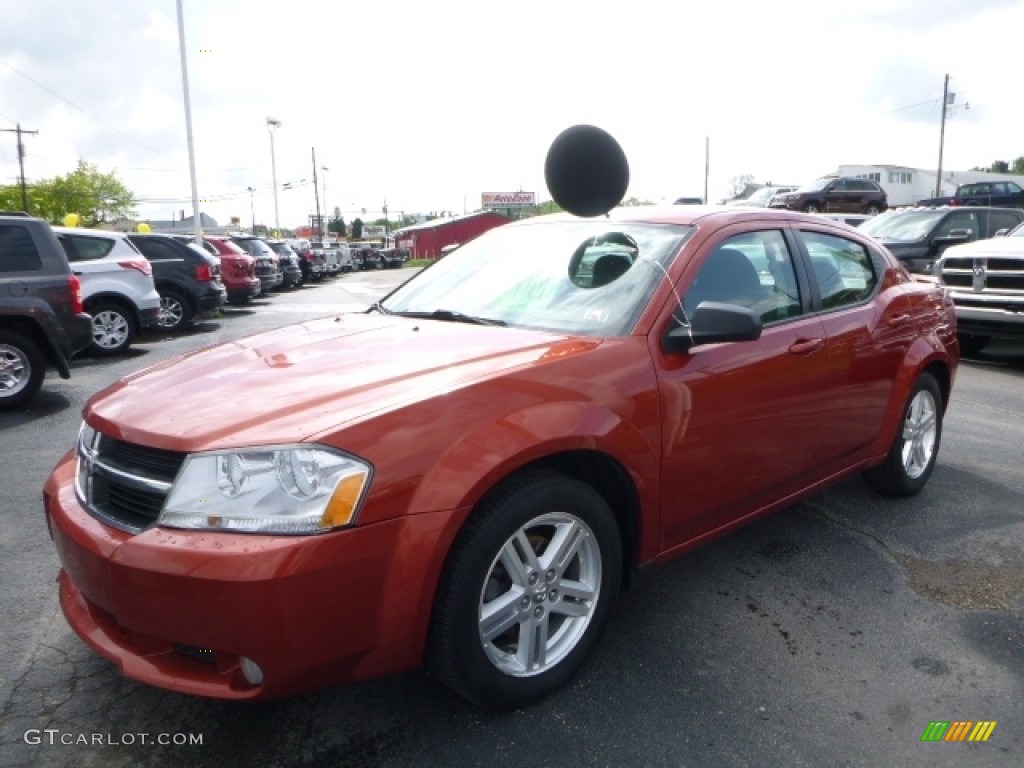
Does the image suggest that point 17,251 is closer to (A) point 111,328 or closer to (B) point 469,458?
(A) point 111,328

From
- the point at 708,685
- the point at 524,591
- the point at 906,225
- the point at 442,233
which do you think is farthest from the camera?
the point at 442,233

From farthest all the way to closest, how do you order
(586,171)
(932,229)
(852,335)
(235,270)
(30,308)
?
1. (235,270)
2. (932,229)
3. (30,308)
4. (586,171)
5. (852,335)

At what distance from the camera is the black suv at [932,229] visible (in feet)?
43.9

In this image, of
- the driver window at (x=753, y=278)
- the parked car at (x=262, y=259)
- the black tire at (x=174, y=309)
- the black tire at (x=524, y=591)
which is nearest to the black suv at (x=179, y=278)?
the black tire at (x=174, y=309)

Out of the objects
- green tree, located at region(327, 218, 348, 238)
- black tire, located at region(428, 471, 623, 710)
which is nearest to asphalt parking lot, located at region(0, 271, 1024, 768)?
black tire, located at region(428, 471, 623, 710)

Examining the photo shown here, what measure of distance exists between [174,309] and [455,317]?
11569mm

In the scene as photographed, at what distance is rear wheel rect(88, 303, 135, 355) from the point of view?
1096 centimetres

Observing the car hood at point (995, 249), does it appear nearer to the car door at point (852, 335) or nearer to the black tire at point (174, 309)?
the car door at point (852, 335)

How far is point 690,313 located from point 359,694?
1818 mm

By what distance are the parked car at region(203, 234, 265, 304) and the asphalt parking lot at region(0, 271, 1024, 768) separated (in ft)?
44.8

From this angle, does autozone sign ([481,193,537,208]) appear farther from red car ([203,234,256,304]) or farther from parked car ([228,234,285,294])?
red car ([203,234,256,304])

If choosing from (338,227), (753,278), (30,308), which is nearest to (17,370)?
(30,308)

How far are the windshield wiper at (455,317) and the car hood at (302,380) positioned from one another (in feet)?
0.21

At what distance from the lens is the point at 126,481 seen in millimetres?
2406
